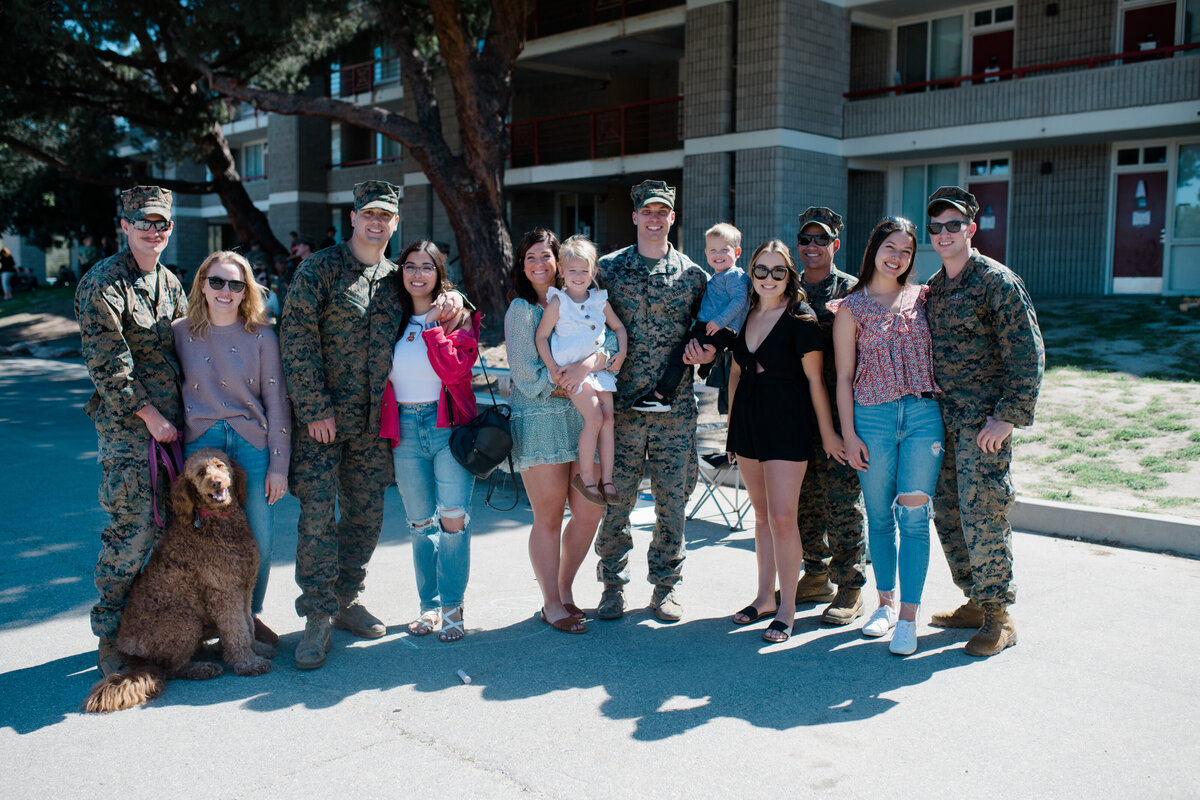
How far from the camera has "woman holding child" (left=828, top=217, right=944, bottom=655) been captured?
4688mm

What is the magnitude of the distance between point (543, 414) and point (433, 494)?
0.66 meters

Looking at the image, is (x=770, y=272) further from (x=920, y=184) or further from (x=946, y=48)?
(x=946, y=48)

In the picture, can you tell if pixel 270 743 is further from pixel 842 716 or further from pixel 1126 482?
pixel 1126 482

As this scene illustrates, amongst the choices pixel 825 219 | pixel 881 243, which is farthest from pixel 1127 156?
pixel 881 243

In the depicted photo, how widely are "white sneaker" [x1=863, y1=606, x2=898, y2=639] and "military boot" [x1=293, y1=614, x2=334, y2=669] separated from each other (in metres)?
2.59

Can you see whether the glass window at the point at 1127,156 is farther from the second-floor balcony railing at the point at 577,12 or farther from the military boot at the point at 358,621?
the military boot at the point at 358,621

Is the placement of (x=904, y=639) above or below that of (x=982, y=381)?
below

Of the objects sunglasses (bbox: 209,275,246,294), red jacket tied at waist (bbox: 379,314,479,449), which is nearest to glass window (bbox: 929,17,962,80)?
red jacket tied at waist (bbox: 379,314,479,449)

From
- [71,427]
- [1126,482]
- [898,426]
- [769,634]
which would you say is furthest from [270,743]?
[71,427]

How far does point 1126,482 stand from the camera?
7539 millimetres

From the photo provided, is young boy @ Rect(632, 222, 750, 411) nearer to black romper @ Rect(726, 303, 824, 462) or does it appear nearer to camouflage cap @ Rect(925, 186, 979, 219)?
black romper @ Rect(726, 303, 824, 462)

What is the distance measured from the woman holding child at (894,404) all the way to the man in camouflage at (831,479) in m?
0.27

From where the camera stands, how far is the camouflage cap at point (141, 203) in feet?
14.1

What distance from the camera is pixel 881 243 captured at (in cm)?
474
